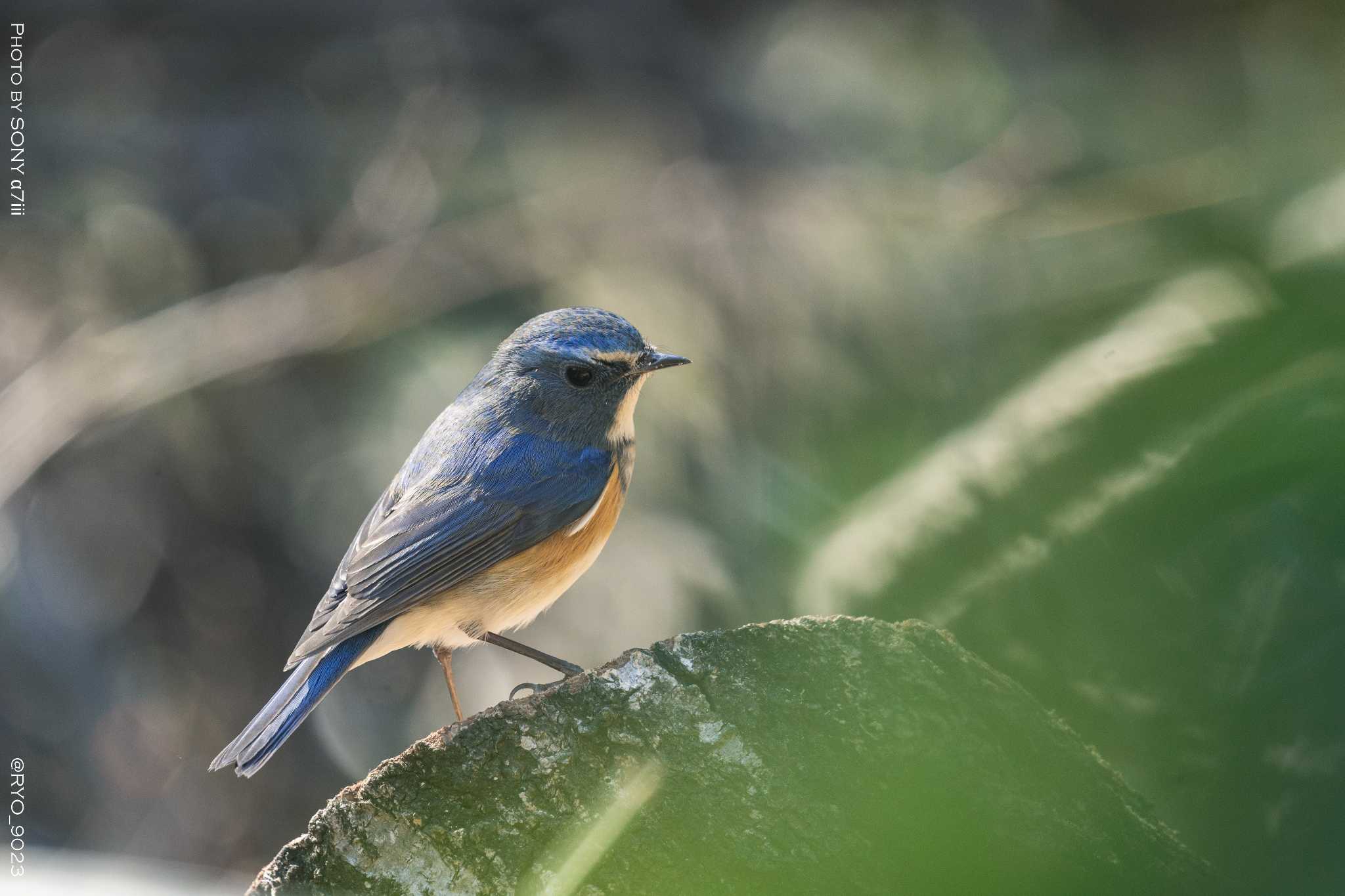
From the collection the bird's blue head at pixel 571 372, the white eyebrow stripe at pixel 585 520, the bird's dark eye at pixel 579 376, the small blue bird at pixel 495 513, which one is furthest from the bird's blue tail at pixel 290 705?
the bird's dark eye at pixel 579 376

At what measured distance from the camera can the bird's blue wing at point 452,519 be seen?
2.63 metres

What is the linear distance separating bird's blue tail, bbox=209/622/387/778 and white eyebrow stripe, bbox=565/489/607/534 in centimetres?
49

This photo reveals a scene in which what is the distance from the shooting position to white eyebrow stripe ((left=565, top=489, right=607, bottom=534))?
2.88 metres

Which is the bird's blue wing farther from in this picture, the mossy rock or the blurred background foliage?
the mossy rock

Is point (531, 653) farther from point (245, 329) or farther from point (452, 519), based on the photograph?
point (245, 329)

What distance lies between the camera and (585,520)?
2908mm

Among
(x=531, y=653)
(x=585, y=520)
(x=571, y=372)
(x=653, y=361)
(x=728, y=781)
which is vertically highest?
(x=571, y=372)

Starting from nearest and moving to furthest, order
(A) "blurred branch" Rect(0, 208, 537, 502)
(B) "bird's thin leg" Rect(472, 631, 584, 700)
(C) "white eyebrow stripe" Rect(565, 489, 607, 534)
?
(B) "bird's thin leg" Rect(472, 631, 584, 700) < (C) "white eyebrow stripe" Rect(565, 489, 607, 534) < (A) "blurred branch" Rect(0, 208, 537, 502)

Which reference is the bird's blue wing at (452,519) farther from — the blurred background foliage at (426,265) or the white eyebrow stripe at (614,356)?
the blurred background foliage at (426,265)

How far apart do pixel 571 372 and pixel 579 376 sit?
0.02 metres

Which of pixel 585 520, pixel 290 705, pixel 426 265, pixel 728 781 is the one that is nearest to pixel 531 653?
pixel 585 520

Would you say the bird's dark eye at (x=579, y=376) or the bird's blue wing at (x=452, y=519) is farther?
the bird's dark eye at (x=579, y=376)

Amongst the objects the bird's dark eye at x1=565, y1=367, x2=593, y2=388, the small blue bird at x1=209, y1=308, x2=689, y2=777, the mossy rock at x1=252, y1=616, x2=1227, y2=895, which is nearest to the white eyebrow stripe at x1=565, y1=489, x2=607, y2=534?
the small blue bird at x1=209, y1=308, x2=689, y2=777

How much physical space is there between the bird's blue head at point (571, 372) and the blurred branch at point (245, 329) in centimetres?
205
